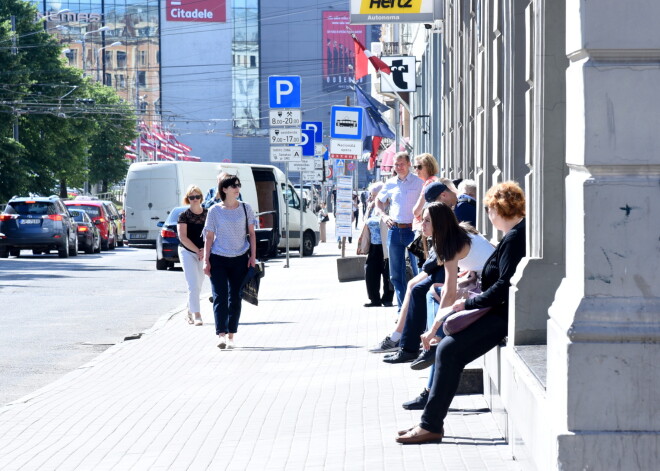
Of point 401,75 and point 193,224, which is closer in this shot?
point 193,224

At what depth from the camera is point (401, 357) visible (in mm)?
10664

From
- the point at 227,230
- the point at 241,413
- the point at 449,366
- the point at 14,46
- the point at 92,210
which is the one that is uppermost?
the point at 14,46

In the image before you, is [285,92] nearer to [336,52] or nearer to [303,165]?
[303,165]

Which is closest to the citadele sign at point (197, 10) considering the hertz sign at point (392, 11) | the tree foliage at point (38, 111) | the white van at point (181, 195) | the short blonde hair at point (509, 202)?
the tree foliage at point (38, 111)

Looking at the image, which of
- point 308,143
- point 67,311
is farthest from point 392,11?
point 308,143

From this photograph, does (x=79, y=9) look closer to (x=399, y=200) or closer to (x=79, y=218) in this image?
(x=79, y=218)

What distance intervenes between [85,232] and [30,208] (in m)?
4.74

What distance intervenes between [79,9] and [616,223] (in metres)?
119

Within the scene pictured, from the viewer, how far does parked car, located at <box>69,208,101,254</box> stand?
40500 mm

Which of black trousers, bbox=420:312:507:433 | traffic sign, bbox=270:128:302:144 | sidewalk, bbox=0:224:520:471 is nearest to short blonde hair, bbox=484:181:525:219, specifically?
black trousers, bbox=420:312:507:433

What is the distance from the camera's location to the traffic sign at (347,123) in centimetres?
2767

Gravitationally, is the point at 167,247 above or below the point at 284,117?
below

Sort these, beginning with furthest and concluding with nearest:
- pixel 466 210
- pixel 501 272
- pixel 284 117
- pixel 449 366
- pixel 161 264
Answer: pixel 161 264, pixel 284 117, pixel 466 210, pixel 501 272, pixel 449 366

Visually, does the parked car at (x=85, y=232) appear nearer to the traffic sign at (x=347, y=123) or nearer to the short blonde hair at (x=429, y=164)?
the traffic sign at (x=347, y=123)
